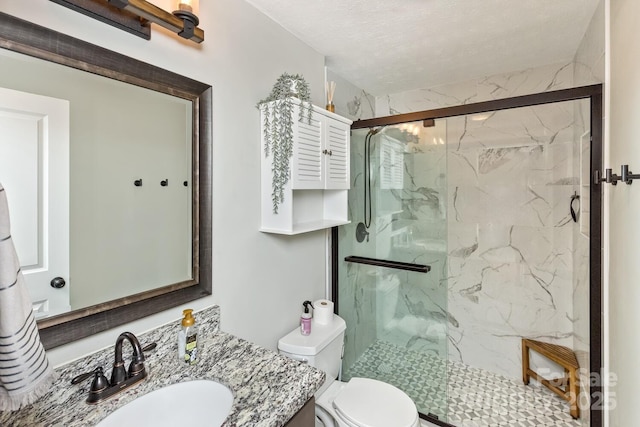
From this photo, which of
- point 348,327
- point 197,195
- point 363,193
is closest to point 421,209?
point 363,193

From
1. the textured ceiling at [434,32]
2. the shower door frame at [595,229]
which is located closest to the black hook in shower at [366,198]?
the textured ceiling at [434,32]

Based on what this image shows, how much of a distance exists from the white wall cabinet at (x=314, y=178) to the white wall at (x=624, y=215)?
1262 mm

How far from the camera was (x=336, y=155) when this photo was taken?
1.84 metres

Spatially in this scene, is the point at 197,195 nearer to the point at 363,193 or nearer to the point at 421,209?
the point at 363,193

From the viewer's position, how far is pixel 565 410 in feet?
6.51

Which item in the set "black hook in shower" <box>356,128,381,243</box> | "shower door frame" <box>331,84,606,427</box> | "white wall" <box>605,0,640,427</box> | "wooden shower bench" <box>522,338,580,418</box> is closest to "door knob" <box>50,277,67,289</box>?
"black hook in shower" <box>356,128,381,243</box>

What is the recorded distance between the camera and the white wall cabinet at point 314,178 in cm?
149

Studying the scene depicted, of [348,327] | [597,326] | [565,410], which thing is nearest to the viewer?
[597,326]

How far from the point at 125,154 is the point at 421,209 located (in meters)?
1.77

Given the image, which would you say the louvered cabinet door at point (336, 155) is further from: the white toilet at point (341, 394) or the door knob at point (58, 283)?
the door knob at point (58, 283)

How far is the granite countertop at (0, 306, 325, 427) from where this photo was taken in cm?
79

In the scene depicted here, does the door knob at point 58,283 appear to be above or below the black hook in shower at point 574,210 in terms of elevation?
below

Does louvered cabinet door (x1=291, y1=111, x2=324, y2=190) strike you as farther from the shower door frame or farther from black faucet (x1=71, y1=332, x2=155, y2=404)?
the shower door frame

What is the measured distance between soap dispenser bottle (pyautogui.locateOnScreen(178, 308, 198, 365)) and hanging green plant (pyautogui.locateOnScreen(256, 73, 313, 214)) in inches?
24.2
